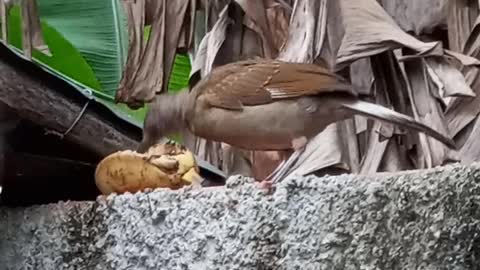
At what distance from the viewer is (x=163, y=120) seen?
261cm

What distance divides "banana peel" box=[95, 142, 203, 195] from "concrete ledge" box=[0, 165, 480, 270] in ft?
0.27

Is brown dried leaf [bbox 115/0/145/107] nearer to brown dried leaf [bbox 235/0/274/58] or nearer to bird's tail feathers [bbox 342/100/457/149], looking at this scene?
brown dried leaf [bbox 235/0/274/58]

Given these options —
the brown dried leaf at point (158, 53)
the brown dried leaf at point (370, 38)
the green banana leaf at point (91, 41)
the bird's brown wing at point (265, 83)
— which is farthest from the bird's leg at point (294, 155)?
the green banana leaf at point (91, 41)

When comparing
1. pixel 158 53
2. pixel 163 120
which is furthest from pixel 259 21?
pixel 163 120

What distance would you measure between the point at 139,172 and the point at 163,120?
11.8 inches

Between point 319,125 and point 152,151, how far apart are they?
1.25 ft

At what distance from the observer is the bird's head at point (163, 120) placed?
8.47 ft

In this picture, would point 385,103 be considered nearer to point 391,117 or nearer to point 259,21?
point 391,117

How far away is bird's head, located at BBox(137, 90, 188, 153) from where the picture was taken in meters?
2.58

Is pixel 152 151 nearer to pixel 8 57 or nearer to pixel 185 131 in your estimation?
pixel 185 131

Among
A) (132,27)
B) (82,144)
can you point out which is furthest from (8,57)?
(132,27)

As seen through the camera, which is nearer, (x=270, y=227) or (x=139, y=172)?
(x=270, y=227)

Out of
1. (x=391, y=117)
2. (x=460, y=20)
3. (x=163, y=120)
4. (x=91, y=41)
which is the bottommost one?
(x=91, y=41)

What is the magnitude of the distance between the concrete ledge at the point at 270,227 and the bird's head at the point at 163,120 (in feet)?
1.00
